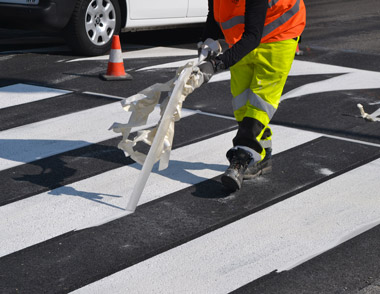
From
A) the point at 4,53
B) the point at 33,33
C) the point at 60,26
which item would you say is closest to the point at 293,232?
the point at 60,26

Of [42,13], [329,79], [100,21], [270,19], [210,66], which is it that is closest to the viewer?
[210,66]

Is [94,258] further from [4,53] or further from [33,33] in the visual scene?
[33,33]

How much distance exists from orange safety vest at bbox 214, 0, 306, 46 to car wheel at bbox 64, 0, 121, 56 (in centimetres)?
440

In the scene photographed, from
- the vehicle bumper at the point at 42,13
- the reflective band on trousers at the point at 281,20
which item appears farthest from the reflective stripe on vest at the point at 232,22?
the vehicle bumper at the point at 42,13

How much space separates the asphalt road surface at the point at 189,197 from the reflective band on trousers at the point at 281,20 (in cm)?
104

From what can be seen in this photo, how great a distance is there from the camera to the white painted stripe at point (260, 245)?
4.05 meters

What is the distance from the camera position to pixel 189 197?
17.1 feet

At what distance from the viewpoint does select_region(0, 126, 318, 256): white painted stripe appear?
470 cm

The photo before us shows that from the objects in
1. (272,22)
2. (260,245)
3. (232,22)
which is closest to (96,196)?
(260,245)

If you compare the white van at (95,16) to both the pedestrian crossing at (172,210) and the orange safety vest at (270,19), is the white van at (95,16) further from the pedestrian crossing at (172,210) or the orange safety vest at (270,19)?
the orange safety vest at (270,19)

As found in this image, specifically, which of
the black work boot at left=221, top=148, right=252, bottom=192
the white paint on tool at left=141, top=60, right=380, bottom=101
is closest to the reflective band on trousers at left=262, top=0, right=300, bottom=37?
the black work boot at left=221, top=148, right=252, bottom=192

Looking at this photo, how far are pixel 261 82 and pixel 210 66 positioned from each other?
0.47 metres

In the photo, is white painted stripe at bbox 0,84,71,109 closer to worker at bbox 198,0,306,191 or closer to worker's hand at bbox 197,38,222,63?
worker at bbox 198,0,306,191

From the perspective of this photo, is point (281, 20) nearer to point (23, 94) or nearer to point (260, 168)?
point (260, 168)
